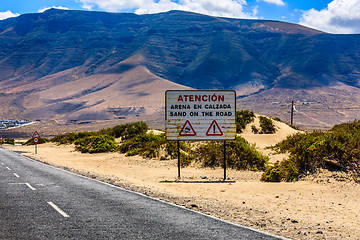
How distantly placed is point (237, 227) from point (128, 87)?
628 feet

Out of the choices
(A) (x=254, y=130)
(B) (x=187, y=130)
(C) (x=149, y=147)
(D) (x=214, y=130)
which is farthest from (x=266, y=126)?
(B) (x=187, y=130)

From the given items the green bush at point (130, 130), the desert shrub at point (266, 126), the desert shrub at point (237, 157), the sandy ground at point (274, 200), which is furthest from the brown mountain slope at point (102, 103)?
the sandy ground at point (274, 200)

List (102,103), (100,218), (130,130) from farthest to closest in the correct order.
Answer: (102,103)
(130,130)
(100,218)

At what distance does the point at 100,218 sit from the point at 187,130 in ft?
28.0

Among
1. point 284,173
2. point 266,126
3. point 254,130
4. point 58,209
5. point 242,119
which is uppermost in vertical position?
point 242,119

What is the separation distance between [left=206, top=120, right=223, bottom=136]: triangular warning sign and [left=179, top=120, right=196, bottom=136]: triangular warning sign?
0.69 meters

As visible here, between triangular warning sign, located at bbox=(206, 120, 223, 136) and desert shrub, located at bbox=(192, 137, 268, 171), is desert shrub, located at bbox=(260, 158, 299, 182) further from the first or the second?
desert shrub, located at bbox=(192, 137, 268, 171)

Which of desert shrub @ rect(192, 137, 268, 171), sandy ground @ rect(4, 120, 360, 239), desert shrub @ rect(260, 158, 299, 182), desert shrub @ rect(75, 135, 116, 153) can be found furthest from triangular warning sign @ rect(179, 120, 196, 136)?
desert shrub @ rect(75, 135, 116, 153)

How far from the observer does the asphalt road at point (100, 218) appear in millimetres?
7273

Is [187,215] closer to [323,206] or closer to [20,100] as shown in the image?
[323,206]

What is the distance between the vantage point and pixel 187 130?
1659cm

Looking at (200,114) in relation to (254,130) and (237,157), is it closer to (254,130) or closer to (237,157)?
(237,157)


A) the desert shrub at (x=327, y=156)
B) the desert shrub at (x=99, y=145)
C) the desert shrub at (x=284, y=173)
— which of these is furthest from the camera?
the desert shrub at (x=99, y=145)

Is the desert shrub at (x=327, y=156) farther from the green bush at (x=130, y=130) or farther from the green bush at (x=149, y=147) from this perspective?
the green bush at (x=130, y=130)
